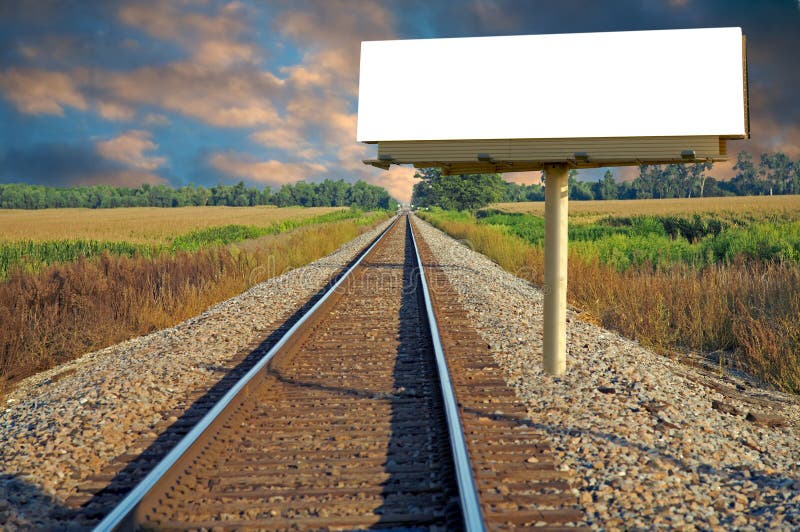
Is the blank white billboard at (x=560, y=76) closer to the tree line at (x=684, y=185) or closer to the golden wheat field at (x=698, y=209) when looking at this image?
the golden wheat field at (x=698, y=209)

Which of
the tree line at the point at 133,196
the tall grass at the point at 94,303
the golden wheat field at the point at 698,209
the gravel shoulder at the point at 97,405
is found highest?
the tree line at the point at 133,196

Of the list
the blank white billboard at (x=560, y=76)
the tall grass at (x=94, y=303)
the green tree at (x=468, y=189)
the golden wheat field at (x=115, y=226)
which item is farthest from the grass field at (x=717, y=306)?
the green tree at (x=468, y=189)

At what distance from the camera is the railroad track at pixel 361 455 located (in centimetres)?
321

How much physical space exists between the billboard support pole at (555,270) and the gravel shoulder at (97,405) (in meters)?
3.42

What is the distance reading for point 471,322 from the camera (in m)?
8.62

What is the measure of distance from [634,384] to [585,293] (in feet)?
18.9

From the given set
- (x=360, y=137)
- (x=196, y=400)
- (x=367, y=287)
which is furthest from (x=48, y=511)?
(x=367, y=287)

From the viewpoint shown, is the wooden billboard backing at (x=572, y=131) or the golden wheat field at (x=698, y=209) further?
the golden wheat field at (x=698, y=209)

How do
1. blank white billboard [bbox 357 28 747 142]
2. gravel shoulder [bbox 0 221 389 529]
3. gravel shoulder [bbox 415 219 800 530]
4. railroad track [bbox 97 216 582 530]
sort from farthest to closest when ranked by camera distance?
blank white billboard [bbox 357 28 747 142], gravel shoulder [bbox 0 221 389 529], gravel shoulder [bbox 415 219 800 530], railroad track [bbox 97 216 582 530]

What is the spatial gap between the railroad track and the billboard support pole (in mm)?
710

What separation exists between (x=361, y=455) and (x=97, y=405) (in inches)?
109

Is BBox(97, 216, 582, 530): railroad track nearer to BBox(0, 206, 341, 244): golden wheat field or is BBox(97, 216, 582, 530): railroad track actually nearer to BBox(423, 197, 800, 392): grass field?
BBox(423, 197, 800, 392): grass field

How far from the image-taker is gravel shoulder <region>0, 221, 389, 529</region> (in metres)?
3.77

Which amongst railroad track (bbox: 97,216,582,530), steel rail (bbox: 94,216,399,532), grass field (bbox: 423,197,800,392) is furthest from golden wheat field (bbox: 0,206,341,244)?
steel rail (bbox: 94,216,399,532)
